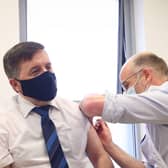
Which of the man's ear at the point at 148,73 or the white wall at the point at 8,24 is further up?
the white wall at the point at 8,24

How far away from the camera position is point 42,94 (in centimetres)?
162

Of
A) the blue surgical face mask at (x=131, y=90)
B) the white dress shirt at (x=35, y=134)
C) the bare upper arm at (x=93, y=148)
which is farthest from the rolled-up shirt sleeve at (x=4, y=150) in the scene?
the blue surgical face mask at (x=131, y=90)

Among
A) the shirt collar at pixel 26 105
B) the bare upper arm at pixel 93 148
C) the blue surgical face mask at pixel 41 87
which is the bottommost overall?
the bare upper arm at pixel 93 148

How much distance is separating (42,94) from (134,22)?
2.08 meters

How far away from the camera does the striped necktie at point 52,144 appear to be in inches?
60.7

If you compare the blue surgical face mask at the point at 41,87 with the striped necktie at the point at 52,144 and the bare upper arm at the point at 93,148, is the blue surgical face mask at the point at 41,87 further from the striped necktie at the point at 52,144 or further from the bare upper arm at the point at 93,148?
the bare upper arm at the point at 93,148

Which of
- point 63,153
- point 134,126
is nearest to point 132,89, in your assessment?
point 63,153

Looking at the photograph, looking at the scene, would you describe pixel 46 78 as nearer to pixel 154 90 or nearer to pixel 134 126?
pixel 154 90

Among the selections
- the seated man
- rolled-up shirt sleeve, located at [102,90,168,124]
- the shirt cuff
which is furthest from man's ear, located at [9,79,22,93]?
rolled-up shirt sleeve, located at [102,90,168,124]

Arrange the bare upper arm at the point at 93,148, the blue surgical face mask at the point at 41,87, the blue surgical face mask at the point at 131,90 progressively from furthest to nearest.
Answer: the blue surgical face mask at the point at 131,90, the bare upper arm at the point at 93,148, the blue surgical face mask at the point at 41,87

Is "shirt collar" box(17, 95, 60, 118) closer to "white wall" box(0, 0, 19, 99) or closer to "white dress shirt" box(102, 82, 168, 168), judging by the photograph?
"white dress shirt" box(102, 82, 168, 168)

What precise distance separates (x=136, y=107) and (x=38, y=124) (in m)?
0.49

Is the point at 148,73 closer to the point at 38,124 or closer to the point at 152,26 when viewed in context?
the point at 38,124

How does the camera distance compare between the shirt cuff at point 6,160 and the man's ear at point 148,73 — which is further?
the man's ear at point 148,73
